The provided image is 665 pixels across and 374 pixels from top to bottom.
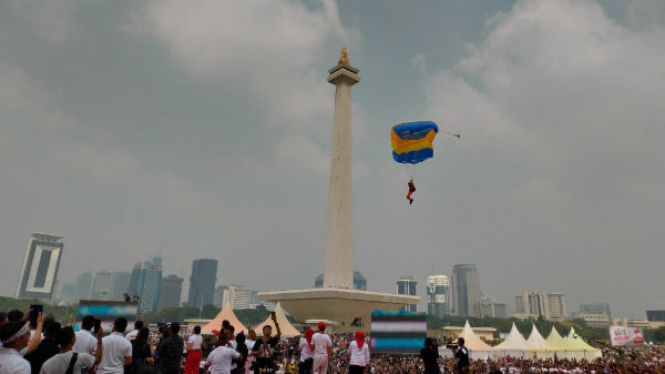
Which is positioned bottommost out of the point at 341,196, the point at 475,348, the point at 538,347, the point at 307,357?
the point at 475,348

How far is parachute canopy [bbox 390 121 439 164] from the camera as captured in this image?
32.2 m

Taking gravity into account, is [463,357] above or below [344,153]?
below

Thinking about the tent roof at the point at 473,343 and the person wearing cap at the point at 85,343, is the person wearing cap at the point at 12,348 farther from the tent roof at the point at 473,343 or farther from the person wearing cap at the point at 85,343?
the tent roof at the point at 473,343

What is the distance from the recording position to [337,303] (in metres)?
51.1

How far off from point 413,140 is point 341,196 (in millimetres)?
22913

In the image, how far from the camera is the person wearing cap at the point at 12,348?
489cm

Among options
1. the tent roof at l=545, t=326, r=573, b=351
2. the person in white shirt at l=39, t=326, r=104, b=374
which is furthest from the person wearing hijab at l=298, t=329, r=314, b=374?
the tent roof at l=545, t=326, r=573, b=351

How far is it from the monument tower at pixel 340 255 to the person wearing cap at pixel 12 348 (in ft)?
153

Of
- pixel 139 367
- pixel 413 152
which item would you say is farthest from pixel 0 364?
pixel 413 152

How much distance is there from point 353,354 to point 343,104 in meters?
48.4

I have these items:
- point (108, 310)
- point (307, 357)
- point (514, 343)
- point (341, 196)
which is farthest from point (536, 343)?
point (108, 310)

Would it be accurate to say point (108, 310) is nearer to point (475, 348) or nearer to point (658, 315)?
point (475, 348)

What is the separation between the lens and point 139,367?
27.4 ft

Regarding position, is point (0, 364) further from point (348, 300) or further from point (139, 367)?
point (348, 300)
